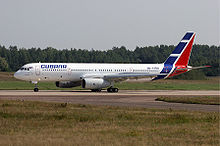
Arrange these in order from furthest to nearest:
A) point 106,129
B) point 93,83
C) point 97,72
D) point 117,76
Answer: point 97,72, point 117,76, point 93,83, point 106,129

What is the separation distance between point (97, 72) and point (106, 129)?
3788cm

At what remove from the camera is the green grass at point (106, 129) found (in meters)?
14.7

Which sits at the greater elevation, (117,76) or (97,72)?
(97,72)

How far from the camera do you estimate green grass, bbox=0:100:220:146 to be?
14695 mm

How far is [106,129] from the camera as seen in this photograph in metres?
17.6

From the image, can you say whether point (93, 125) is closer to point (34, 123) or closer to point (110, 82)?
point (34, 123)

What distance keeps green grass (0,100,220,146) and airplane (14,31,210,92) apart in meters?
28.7

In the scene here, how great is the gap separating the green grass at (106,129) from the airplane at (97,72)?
2872 cm

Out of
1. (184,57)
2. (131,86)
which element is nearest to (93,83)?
(184,57)

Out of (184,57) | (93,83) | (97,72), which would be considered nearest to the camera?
(93,83)

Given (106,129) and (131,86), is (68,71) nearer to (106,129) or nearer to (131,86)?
(131,86)

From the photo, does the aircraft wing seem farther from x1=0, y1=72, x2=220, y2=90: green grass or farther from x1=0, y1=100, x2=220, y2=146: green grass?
x1=0, y1=100, x2=220, y2=146: green grass

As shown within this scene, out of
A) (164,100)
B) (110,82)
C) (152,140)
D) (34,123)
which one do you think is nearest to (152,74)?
(110,82)

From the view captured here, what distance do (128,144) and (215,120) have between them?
27.2 feet
